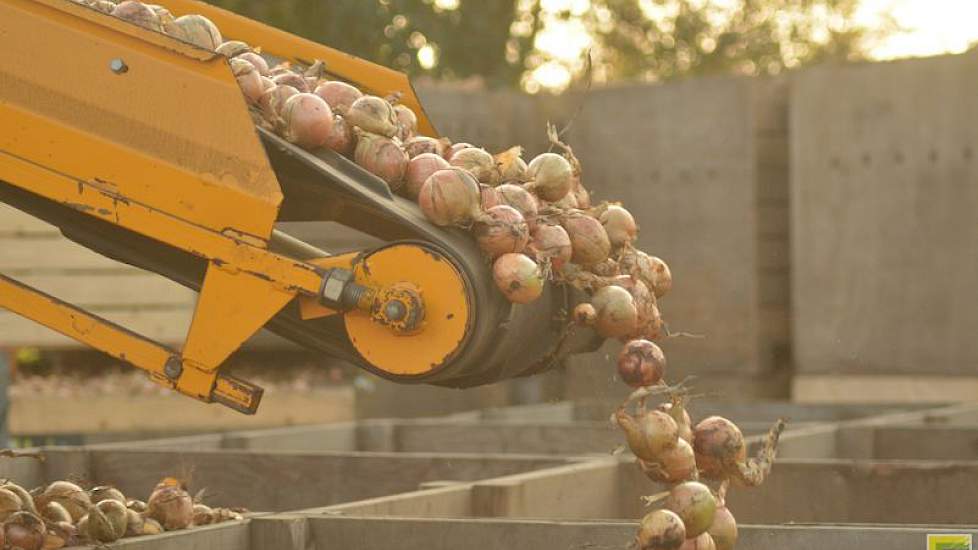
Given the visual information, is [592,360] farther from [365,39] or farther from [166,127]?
[365,39]

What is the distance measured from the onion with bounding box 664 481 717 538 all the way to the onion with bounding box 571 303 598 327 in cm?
42

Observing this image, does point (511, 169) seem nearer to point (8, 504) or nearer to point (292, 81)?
point (292, 81)

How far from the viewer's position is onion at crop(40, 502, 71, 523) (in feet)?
14.2

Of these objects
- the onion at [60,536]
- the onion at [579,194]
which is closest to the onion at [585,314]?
the onion at [579,194]

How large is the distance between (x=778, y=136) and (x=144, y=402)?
4.81 metres

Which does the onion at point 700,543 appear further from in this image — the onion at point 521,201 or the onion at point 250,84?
the onion at point 250,84

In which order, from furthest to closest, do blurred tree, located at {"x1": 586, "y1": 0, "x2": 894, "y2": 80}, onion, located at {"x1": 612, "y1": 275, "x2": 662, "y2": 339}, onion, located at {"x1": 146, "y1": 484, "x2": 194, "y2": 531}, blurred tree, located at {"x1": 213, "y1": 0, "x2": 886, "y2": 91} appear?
blurred tree, located at {"x1": 586, "y1": 0, "x2": 894, "y2": 80} < blurred tree, located at {"x1": 213, "y1": 0, "x2": 886, "y2": 91} < onion, located at {"x1": 146, "y1": 484, "x2": 194, "y2": 531} < onion, located at {"x1": 612, "y1": 275, "x2": 662, "y2": 339}

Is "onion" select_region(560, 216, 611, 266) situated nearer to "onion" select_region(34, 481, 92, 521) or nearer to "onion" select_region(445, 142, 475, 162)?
"onion" select_region(445, 142, 475, 162)

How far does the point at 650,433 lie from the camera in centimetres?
389

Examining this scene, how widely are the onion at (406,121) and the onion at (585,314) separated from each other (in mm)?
628

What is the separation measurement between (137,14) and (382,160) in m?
0.72

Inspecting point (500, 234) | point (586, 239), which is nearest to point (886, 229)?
point (586, 239)

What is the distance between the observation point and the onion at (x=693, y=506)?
12.6 ft

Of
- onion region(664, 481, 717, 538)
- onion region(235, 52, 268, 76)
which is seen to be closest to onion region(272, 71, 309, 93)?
onion region(235, 52, 268, 76)
